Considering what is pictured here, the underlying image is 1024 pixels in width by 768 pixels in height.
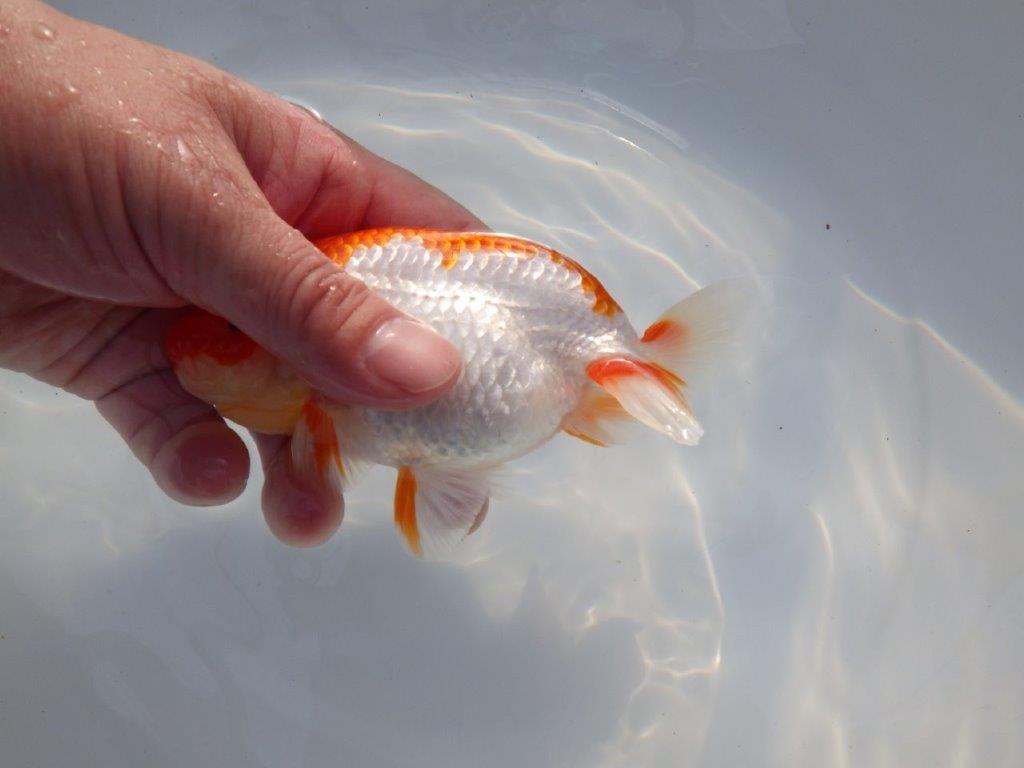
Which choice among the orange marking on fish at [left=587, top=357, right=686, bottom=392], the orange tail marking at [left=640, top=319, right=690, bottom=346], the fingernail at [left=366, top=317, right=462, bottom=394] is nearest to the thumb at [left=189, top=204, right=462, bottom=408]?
the fingernail at [left=366, top=317, right=462, bottom=394]

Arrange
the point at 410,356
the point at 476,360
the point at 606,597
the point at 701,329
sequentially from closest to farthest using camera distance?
the point at 410,356 < the point at 476,360 < the point at 701,329 < the point at 606,597

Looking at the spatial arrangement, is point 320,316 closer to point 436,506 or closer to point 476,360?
point 476,360

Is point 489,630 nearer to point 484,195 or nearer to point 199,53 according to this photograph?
point 484,195

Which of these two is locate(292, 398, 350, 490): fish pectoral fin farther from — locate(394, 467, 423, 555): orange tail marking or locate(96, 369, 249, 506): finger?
locate(96, 369, 249, 506): finger

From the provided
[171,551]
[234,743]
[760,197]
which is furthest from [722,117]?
[234,743]

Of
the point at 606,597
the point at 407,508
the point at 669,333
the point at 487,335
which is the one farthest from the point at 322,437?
the point at 606,597

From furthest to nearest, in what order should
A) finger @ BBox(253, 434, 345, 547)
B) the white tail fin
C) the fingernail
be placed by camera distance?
1. finger @ BBox(253, 434, 345, 547)
2. the white tail fin
3. the fingernail
